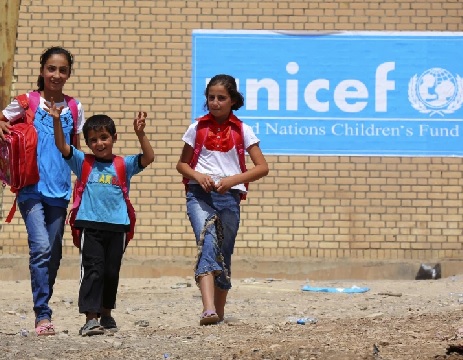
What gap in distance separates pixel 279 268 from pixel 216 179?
4.75 meters

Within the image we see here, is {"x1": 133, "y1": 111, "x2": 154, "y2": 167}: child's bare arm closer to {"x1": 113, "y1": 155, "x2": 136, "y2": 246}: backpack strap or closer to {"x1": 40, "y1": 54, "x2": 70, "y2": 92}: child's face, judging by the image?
{"x1": 113, "y1": 155, "x2": 136, "y2": 246}: backpack strap

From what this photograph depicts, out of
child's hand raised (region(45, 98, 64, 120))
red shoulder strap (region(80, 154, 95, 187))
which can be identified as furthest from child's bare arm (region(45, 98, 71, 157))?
red shoulder strap (region(80, 154, 95, 187))

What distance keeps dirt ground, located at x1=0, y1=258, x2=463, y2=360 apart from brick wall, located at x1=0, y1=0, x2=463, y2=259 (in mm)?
592

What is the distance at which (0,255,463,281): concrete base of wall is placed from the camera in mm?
11656

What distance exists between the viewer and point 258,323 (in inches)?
307

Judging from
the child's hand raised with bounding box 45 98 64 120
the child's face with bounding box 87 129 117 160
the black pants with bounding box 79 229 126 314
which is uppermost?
the child's hand raised with bounding box 45 98 64 120

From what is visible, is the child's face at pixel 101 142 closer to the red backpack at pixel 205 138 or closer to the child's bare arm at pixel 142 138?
the child's bare arm at pixel 142 138

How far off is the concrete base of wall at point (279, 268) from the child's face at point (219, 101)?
4.64 metres

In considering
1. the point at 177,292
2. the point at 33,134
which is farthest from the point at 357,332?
the point at 177,292

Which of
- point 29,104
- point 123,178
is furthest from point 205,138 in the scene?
point 29,104

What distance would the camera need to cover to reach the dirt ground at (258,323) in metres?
5.89

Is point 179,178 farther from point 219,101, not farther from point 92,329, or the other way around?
point 92,329

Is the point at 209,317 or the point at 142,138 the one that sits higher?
the point at 142,138

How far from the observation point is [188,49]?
39.3 feet
